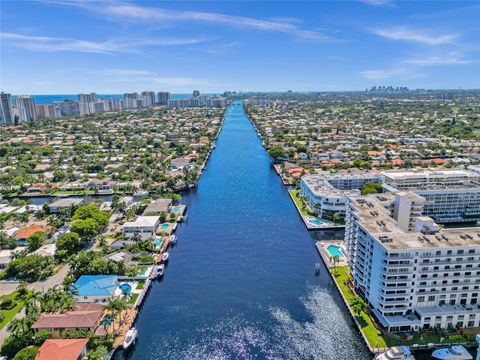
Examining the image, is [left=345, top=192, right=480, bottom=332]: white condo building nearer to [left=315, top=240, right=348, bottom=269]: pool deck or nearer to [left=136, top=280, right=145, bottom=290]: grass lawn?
[left=315, top=240, right=348, bottom=269]: pool deck

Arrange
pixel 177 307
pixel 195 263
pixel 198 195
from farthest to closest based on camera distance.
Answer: pixel 198 195 → pixel 195 263 → pixel 177 307

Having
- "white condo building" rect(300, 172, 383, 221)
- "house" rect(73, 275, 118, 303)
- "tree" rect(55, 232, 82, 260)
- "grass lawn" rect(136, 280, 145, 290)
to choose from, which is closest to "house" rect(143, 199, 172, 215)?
"tree" rect(55, 232, 82, 260)

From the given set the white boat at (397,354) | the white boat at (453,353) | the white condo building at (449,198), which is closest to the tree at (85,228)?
the white boat at (397,354)

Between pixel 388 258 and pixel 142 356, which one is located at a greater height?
pixel 388 258

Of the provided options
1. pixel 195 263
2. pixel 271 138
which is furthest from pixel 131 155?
pixel 195 263

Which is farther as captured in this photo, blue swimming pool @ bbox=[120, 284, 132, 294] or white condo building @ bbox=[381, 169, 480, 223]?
white condo building @ bbox=[381, 169, 480, 223]

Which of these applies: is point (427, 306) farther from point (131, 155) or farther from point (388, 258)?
point (131, 155)

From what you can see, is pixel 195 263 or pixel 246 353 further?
pixel 195 263

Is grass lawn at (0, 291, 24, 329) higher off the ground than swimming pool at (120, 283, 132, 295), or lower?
lower
